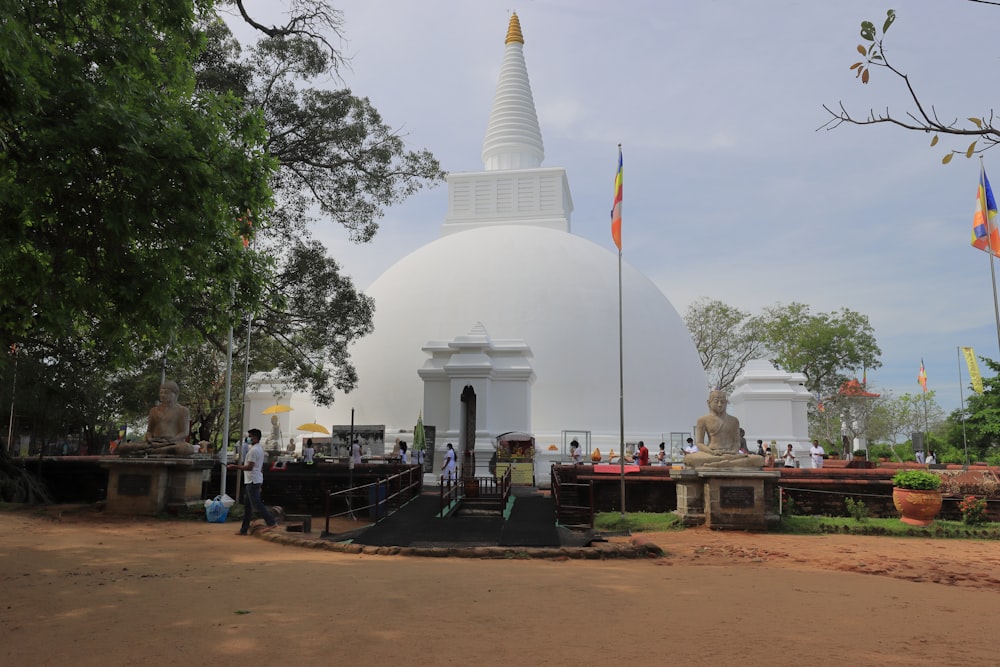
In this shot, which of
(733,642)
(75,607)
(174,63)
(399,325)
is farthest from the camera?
(399,325)

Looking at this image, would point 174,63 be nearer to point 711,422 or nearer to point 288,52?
point 288,52

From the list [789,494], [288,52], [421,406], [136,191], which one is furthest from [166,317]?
[421,406]

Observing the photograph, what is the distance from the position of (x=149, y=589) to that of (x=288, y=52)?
11.0m

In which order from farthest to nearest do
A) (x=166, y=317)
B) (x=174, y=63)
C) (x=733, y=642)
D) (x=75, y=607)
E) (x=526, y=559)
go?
(x=526, y=559)
(x=174, y=63)
(x=166, y=317)
(x=75, y=607)
(x=733, y=642)

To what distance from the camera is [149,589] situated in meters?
6.60

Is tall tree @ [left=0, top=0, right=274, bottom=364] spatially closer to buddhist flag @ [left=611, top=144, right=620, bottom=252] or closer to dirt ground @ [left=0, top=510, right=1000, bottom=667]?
dirt ground @ [left=0, top=510, right=1000, bottom=667]

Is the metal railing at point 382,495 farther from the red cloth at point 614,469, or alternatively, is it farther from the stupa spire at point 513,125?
the stupa spire at point 513,125

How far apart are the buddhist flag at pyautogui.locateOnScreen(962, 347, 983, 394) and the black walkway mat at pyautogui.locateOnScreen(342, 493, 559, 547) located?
2761 centimetres

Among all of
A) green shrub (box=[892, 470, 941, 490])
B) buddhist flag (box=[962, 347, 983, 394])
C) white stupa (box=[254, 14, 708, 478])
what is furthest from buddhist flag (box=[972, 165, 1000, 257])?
buddhist flag (box=[962, 347, 983, 394])

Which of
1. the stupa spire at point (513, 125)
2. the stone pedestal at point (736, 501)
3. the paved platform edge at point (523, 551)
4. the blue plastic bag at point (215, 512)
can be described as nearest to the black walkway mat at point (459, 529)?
the paved platform edge at point (523, 551)

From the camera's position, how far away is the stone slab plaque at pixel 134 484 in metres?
12.9

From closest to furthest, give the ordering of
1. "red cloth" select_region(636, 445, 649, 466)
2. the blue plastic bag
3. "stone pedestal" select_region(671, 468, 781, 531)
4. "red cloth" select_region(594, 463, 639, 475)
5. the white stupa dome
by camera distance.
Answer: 1. "stone pedestal" select_region(671, 468, 781, 531)
2. the blue plastic bag
3. "red cloth" select_region(594, 463, 639, 475)
4. "red cloth" select_region(636, 445, 649, 466)
5. the white stupa dome

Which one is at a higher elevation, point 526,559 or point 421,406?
point 421,406

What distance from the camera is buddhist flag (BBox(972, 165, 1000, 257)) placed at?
17.6 m
